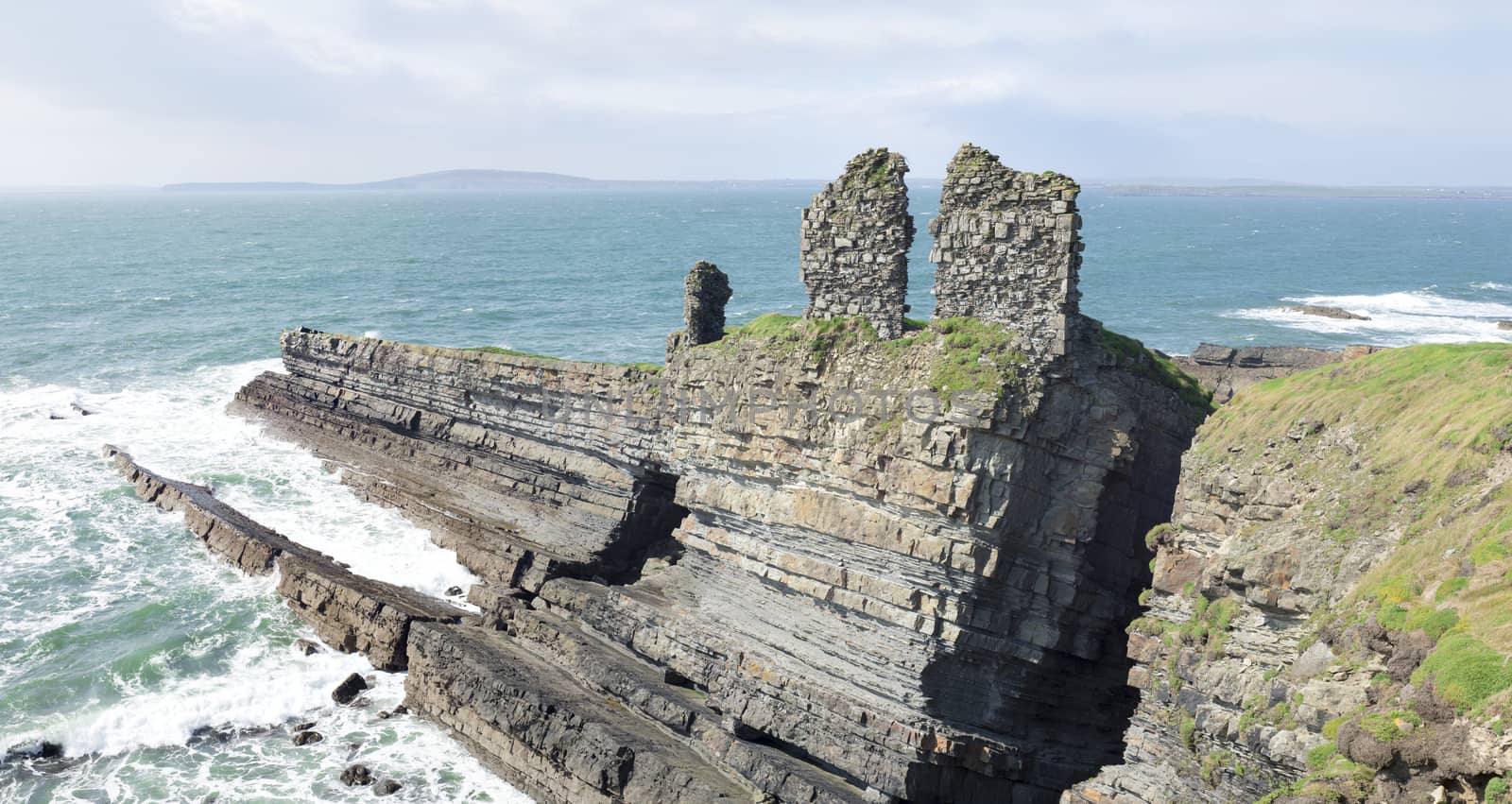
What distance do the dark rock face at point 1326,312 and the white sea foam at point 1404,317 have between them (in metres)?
0.42

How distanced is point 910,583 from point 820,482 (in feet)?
10.2

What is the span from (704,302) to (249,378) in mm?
34484

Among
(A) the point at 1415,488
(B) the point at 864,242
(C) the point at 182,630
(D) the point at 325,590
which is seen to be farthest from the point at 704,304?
(A) the point at 1415,488

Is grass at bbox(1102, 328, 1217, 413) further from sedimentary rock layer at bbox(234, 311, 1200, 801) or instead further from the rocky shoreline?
sedimentary rock layer at bbox(234, 311, 1200, 801)

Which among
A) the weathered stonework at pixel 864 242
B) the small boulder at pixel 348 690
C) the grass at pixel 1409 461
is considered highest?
the weathered stonework at pixel 864 242

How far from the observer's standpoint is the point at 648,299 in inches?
3278

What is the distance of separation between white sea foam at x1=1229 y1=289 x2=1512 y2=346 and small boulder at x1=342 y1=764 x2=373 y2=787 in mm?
54311

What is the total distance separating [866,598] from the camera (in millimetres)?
21688

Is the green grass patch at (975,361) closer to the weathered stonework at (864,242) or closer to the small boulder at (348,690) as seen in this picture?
the weathered stonework at (864,242)

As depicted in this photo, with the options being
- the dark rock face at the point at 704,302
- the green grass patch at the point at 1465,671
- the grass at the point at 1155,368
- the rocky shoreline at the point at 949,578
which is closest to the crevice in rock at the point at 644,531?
the rocky shoreline at the point at 949,578

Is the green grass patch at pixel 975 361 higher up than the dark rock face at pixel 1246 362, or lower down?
higher up

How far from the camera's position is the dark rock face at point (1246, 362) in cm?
3272

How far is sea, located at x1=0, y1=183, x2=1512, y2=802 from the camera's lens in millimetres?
23938

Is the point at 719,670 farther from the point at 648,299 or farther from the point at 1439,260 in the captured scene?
the point at 1439,260
